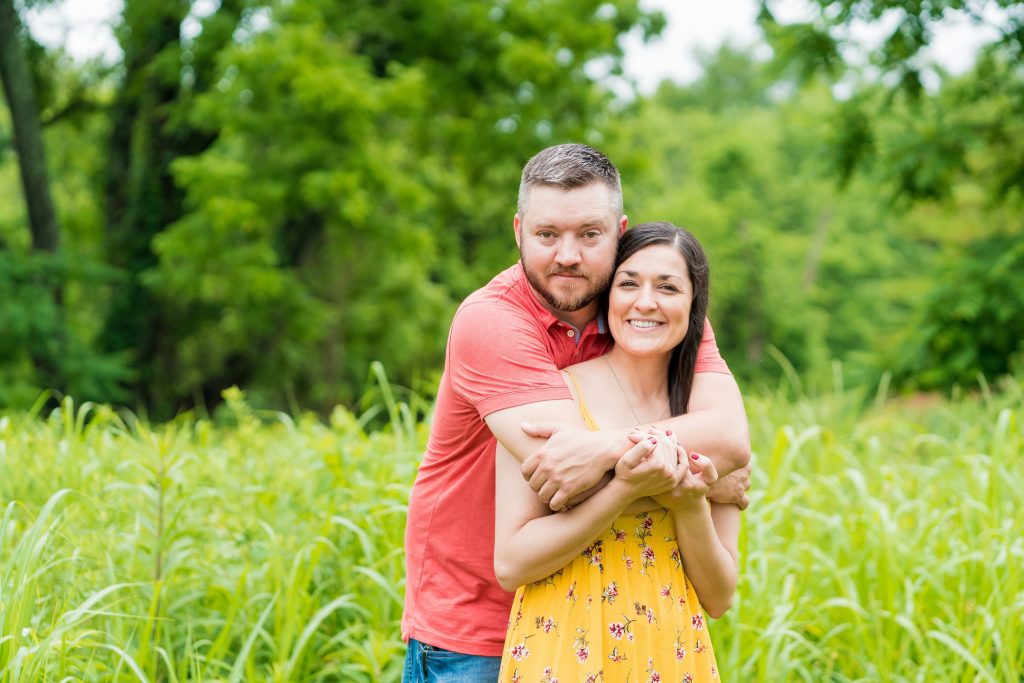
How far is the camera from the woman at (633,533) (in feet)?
6.54

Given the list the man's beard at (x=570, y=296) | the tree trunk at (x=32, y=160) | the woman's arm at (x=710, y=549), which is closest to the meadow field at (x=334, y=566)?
the woman's arm at (x=710, y=549)

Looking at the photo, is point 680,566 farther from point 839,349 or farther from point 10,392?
point 839,349

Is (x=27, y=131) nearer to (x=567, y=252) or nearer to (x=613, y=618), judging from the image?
(x=567, y=252)

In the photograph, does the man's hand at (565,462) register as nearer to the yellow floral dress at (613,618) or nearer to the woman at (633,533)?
the woman at (633,533)

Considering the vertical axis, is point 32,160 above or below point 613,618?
above

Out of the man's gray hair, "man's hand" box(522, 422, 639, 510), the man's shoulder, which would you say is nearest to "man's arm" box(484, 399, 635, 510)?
"man's hand" box(522, 422, 639, 510)

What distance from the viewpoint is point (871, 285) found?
2991cm

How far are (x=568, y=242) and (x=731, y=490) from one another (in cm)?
67

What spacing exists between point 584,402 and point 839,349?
99.6ft

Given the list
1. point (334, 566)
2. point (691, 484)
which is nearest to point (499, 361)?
point (691, 484)

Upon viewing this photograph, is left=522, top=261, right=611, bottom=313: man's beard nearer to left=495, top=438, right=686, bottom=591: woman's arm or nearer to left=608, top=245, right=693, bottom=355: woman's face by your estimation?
left=608, top=245, right=693, bottom=355: woman's face

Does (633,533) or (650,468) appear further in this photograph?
(633,533)

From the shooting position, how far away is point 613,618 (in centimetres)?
209

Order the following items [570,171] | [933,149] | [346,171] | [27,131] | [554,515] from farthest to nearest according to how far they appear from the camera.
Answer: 1. [27,131]
2. [346,171]
3. [933,149]
4. [570,171]
5. [554,515]
